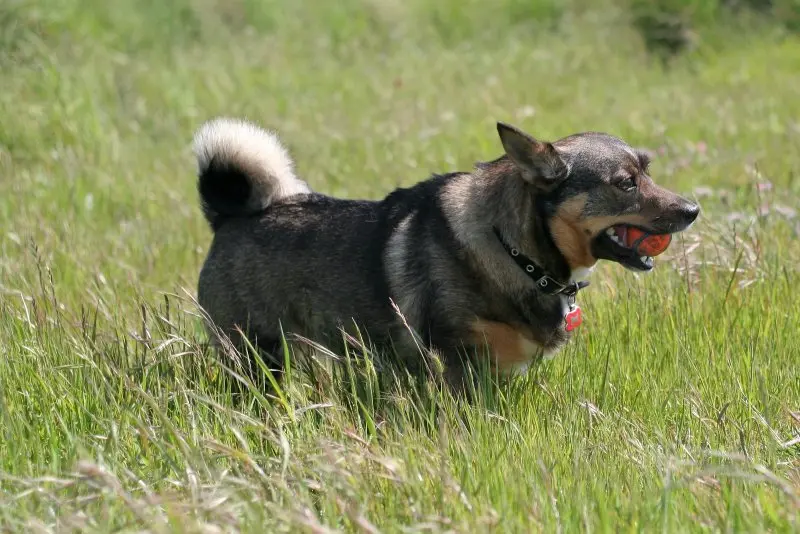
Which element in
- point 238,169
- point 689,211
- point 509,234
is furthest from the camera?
point 238,169

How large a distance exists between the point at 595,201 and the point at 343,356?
1204 millimetres

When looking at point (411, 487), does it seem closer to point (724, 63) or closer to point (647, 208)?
point (647, 208)

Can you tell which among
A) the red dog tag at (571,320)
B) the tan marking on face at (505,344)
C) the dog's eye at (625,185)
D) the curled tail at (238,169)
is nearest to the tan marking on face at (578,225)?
the dog's eye at (625,185)

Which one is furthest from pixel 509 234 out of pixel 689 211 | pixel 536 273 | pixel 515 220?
pixel 689 211

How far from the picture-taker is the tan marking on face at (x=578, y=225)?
407 cm

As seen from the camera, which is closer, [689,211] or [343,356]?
[689,211]

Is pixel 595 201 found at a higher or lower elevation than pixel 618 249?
higher

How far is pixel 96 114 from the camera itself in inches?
359

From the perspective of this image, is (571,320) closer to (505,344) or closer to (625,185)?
(505,344)

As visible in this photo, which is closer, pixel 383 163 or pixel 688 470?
pixel 688 470

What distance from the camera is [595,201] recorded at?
4086 mm

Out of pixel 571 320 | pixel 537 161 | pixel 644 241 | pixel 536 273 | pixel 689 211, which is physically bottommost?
pixel 571 320

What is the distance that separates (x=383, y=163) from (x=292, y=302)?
405 cm

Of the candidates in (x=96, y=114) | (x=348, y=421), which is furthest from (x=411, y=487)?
(x=96, y=114)
